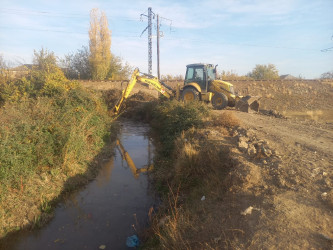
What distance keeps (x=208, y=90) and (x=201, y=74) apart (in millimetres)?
1008

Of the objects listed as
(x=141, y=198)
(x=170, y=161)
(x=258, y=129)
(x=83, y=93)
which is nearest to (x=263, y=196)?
(x=141, y=198)

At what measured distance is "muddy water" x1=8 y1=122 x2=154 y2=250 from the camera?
16.7ft

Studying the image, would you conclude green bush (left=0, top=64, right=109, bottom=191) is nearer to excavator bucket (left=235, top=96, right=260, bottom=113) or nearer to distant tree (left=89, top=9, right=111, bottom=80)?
excavator bucket (left=235, top=96, right=260, bottom=113)

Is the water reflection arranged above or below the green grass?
below

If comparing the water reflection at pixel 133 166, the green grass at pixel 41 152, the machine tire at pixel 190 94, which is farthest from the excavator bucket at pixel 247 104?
the green grass at pixel 41 152

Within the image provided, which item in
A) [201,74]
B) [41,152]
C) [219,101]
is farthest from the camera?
[201,74]

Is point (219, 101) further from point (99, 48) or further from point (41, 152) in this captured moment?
point (99, 48)

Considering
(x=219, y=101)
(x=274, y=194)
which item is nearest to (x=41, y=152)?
(x=274, y=194)

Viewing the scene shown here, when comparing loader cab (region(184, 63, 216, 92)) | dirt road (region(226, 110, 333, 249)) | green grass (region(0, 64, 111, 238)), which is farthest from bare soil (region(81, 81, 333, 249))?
loader cab (region(184, 63, 216, 92))

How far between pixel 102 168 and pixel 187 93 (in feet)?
23.4

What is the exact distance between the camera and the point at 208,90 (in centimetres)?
1436

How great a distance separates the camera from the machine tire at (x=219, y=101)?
44.4ft

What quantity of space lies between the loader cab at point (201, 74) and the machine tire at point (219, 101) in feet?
2.45

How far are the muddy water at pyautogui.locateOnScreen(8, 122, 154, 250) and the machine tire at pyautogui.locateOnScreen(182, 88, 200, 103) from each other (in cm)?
636
